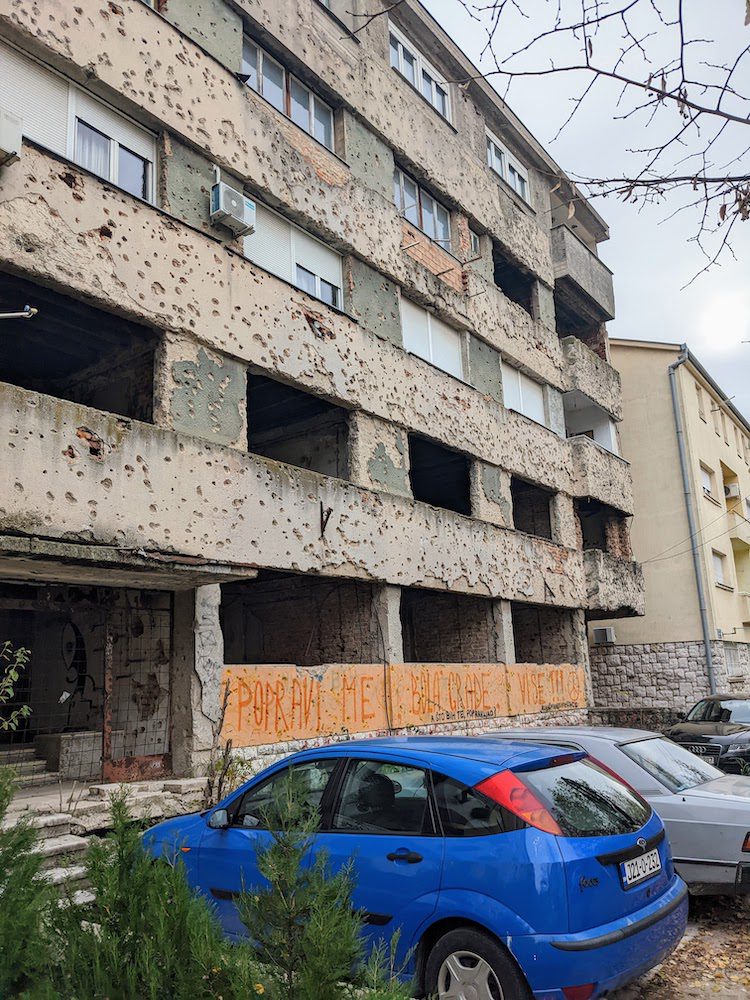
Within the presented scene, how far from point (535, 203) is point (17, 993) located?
22802 mm

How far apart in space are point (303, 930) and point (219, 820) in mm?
2776

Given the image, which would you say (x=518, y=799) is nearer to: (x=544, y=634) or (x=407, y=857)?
(x=407, y=857)

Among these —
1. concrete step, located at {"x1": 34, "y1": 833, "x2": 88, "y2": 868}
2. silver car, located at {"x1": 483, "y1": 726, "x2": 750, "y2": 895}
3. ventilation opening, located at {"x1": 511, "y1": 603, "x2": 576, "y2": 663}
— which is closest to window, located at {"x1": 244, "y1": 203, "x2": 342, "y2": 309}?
concrete step, located at {"x1": 34, "y1": 833, "x2": 88, "y2": 868}

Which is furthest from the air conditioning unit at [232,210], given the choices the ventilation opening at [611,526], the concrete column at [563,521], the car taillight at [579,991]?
the ventilation opening at [611,526]

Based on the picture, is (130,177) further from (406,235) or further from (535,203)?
(535,203)

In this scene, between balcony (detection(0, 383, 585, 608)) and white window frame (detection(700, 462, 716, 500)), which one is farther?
white window frame (detection(700, 462, 716, 500))

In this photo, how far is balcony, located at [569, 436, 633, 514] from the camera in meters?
20.8

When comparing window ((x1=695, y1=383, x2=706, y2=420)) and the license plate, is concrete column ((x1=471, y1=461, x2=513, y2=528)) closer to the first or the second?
the license plate

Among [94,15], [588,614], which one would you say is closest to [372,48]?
[94,15]

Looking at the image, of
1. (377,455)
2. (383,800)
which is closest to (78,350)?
(377,455)

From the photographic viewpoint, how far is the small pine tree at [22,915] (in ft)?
8.34

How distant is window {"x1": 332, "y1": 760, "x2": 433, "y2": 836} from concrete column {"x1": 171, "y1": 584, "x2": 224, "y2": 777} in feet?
17.2

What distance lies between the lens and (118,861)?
2.85 meters

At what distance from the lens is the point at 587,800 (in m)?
4.46
